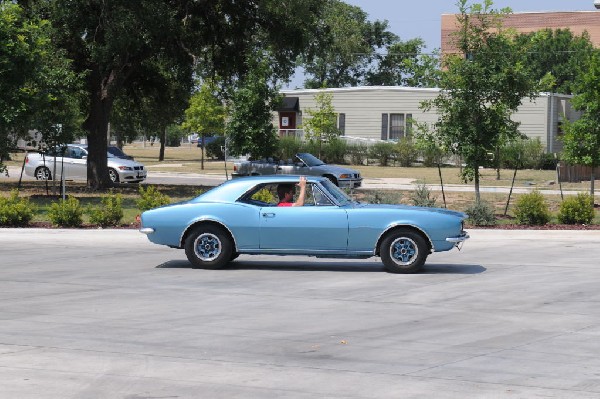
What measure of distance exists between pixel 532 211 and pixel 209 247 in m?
10.6

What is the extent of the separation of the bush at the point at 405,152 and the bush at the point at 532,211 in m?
36.1

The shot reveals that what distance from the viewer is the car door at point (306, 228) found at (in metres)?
15.5

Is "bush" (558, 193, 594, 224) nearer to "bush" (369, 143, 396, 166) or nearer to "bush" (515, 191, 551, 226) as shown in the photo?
"bush" (515, 191, 551, 226)

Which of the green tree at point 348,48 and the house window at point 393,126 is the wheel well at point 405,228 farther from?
the green tree at point 348,48

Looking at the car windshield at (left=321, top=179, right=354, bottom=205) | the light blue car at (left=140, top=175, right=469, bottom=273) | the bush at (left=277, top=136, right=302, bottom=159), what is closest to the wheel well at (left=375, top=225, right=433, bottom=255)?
the light blue car at (left=140, top=175, right=469, bottom=273)

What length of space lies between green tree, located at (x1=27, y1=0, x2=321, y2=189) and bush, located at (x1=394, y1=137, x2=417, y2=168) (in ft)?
75.8

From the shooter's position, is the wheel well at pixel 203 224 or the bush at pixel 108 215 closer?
the wheel well at pixel 203 224

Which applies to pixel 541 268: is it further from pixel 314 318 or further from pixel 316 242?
pixel 314 318

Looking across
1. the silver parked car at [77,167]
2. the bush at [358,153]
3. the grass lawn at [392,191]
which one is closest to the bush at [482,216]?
the grass lawn at [392,191]

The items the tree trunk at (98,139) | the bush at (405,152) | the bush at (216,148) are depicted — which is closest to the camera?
the tree trunk at (98,139)

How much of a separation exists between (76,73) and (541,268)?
22.1 metres

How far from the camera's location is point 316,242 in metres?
15.6

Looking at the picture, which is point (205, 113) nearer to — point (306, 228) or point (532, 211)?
point (532, 211)

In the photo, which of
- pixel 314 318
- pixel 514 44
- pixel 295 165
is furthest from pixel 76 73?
pixel 314 318
